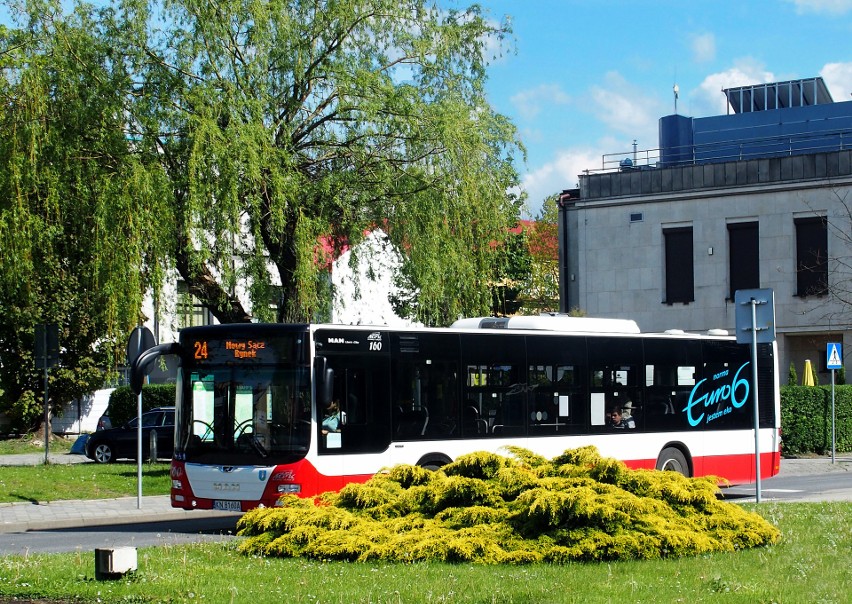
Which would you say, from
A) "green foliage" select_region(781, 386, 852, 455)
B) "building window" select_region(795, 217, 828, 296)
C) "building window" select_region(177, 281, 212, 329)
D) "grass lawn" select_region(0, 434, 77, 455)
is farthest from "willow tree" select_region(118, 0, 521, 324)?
"building window" select_region(795, 217, 828, 296)

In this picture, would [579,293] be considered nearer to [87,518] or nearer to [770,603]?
[87,518]

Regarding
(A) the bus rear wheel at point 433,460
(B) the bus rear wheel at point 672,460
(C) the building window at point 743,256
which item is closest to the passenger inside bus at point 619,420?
(B) the bus rear wheel at point 672,460

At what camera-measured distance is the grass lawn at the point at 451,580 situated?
8.81 metres

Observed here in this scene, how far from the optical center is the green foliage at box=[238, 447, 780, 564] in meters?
10.8

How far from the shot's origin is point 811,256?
140 feet

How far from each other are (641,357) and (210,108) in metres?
8.43

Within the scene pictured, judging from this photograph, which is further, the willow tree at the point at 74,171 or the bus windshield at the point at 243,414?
the willow tree at the point at 74,171

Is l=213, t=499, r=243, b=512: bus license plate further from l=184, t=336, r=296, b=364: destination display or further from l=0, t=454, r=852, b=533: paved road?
l=0, t=454, r=852, b=533: paved road

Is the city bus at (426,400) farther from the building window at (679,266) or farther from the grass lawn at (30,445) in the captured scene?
the grass lawn at (30,445)

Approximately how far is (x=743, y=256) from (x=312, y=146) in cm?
2587

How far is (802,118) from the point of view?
52.4 meters

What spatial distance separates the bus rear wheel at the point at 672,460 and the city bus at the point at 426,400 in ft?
0.11

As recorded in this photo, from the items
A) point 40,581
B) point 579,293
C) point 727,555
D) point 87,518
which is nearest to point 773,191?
point 579,293

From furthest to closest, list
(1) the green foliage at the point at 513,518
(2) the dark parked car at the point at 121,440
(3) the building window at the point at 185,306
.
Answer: (2) the dark parked car at the point at 121,440 → (3) the building window at the point at 185,306 → (1) the green foliage at the point at 513,518
